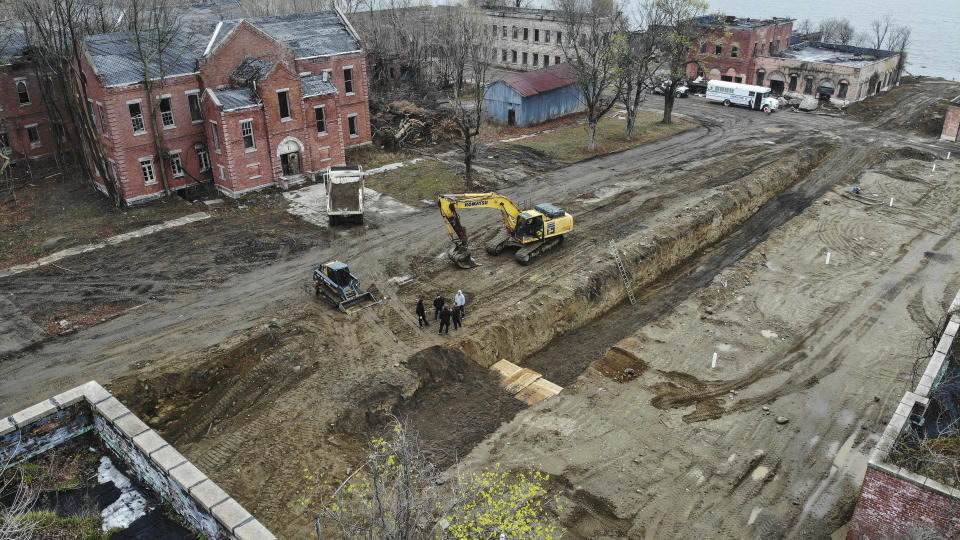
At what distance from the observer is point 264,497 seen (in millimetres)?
17641

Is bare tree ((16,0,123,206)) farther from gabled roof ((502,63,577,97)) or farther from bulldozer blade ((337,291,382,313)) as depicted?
gabled roof ((502,63,577,97))

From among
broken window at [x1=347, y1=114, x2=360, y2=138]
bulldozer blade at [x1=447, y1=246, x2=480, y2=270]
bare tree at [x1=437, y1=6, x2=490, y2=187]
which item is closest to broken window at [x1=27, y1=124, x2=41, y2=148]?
broken window at [x1=347, y1=114, x2=360, y2=138]

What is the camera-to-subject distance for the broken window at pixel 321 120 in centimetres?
4131

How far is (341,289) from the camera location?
88.5 feet

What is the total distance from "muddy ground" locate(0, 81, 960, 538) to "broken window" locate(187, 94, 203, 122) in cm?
769

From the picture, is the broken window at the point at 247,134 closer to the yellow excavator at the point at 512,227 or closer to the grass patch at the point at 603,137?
the yellow excavator at the point at 512,227

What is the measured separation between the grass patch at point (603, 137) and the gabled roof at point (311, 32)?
49.4 ft

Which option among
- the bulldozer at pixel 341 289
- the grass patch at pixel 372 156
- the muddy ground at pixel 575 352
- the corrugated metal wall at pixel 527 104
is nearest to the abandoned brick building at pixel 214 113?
the grass patch at pixel 372 156

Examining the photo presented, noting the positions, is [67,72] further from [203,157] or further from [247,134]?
[247,134]

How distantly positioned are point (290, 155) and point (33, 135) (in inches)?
755

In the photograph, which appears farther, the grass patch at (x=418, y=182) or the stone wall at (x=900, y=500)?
the grass patch at (x=418, y=182)

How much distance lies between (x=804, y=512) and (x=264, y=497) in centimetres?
1497

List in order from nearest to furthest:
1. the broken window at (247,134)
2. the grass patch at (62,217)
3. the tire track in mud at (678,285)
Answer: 1. the tire track in mud at (678,285)
2. the grass patch at (62,217)
3. the broken window at (247,134)

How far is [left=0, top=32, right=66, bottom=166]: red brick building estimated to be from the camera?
42.3m
